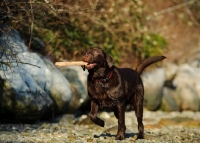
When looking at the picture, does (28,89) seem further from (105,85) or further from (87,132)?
(105,85)

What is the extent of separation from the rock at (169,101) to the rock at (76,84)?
311 centimetres

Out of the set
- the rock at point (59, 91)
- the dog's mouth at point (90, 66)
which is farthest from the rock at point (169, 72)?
the dog's mouth at point (90, 66)

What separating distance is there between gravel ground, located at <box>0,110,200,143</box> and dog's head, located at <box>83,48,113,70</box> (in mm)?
1028

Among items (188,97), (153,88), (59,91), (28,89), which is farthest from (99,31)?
(28,89)

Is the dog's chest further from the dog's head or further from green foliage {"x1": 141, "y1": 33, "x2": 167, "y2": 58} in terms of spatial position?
green foliage {"x1": 141, "y1": 33, "x2": 167, "y2": 58}

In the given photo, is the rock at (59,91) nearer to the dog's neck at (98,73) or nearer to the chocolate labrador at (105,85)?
the chocolate labrador at (105,85)

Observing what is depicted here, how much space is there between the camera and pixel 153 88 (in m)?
12.6

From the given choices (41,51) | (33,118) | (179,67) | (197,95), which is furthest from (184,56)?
(33,118)

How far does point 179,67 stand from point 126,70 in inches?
336

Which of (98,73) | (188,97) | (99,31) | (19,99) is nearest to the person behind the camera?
(98,73)

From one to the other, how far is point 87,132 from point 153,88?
4.90 meters

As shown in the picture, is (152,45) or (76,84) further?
(152,45)

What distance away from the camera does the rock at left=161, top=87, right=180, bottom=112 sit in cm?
1320

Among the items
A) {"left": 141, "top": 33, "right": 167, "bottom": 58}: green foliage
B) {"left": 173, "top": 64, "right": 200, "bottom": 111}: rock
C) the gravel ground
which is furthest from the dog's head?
{"left": 173, "top": 64, "right": 200, "bottom": 111}: rock
